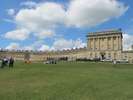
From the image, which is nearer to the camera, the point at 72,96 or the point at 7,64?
the point at 72,96

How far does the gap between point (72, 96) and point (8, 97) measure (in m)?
4.06

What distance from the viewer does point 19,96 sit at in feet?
66.6

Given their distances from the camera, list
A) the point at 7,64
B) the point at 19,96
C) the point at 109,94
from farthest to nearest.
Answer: the point at 7,64 < the point at 109,94 < the point at 19,96

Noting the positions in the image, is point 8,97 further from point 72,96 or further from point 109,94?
point 109,94

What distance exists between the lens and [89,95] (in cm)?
2103

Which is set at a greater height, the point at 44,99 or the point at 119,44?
the point at 119,44

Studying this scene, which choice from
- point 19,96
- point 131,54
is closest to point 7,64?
point 19,96

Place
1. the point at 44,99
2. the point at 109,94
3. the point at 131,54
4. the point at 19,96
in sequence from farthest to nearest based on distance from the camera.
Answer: the point at 131,54
the point at 109,94
the point at 19,96
the point at 44,99

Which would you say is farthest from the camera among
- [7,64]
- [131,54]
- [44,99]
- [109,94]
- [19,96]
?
[131,54]

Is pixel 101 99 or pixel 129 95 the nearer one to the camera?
pixel 101 99

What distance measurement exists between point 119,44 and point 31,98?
18400 centimetres

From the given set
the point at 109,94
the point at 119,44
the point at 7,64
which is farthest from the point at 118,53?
the point at 109,94

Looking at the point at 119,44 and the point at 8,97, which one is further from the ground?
the point at 119,44

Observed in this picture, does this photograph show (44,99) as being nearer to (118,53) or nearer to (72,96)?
(72,96)
